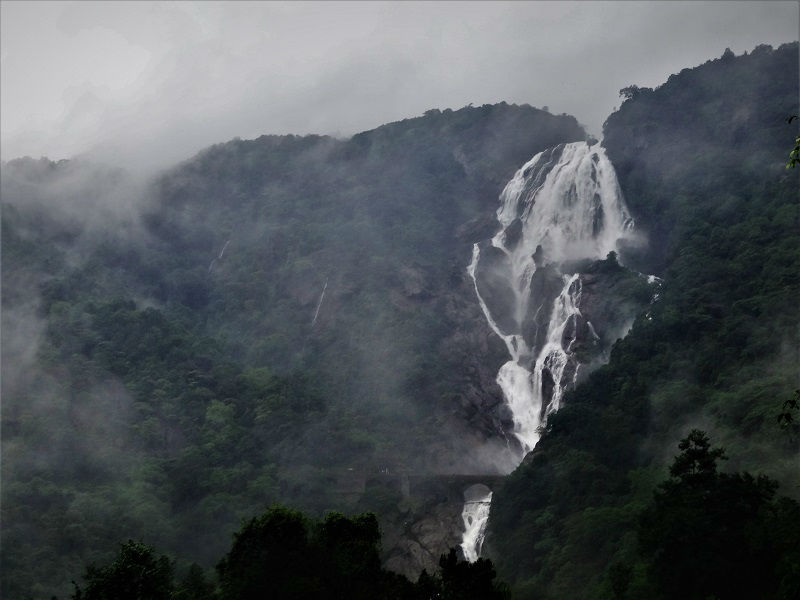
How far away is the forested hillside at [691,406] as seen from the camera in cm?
3634

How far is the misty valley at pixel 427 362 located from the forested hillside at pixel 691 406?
0.21 m

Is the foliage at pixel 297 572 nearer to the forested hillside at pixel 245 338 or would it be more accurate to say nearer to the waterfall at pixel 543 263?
the forested hillside at pixel 245 338

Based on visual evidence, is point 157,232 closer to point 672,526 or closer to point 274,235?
point 274,235

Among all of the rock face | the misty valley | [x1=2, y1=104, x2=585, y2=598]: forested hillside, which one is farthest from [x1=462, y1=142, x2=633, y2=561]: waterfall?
the rock face

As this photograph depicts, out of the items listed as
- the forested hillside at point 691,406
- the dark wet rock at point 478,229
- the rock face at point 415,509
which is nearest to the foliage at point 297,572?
the forested hillside at point 691,406

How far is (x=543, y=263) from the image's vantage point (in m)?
92.9

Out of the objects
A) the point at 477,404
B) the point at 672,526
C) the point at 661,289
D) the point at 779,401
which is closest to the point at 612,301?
the point at 661,289

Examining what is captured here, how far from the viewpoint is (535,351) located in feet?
277

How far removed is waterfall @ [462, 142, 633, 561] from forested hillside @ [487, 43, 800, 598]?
185 inches

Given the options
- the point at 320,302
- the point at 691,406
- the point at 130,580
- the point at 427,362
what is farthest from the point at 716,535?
the point at 320,302

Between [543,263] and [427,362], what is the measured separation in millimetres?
17069

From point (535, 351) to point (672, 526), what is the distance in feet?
158

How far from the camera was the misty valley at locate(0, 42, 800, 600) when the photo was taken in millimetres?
38656

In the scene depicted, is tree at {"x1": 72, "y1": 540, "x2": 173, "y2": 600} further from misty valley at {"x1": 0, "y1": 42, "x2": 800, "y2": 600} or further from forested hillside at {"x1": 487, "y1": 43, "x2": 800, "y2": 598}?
forested hillside at {"x1": 487, "y1": 43, "x2": 800, "y2": 598}
